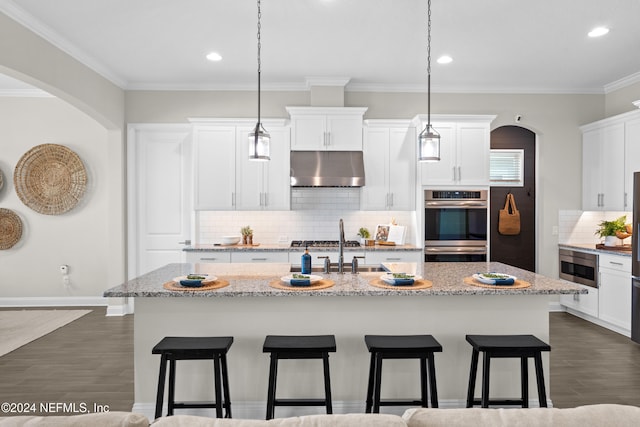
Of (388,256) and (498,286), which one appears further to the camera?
(388,256)

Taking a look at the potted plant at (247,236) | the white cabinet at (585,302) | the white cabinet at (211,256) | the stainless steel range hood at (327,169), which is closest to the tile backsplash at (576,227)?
the white cabinet at (585,302)

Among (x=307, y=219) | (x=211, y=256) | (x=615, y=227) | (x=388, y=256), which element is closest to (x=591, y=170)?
(x=615, y=227)

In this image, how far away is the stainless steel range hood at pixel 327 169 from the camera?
16.6 ft

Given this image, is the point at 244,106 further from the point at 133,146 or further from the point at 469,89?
the point at 469,89

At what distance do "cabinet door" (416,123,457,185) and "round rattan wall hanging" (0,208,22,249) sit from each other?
571 centimetres

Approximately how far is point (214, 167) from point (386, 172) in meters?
2.20

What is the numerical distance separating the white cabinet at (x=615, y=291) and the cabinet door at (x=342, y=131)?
10.7ft

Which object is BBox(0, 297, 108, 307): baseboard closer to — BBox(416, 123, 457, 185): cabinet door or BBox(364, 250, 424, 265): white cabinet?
BBox(364, 250, 424, 265): white cabinet

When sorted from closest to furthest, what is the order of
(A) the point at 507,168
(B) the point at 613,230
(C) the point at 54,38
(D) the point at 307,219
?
(C) the point at 54,38
(B) the point at 613,230
(D) the point at 307,219
(A) the point at 507,168

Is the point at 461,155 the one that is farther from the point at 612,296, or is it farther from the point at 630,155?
the point at 612,296

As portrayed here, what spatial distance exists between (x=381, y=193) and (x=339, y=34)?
6.85 feet

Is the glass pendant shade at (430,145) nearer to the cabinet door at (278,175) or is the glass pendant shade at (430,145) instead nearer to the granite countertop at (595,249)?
the cabinet door at (278,175)

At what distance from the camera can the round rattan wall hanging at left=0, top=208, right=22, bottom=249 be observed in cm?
586

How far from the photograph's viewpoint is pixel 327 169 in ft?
16.8
